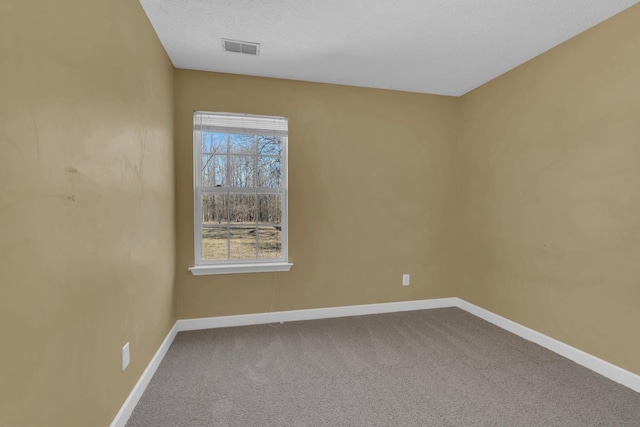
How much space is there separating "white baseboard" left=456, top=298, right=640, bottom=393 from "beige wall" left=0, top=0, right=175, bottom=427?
323 cm

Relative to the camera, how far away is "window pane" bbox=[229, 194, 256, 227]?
3.05 meters

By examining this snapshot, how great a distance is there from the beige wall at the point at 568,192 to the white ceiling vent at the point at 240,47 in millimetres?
2479

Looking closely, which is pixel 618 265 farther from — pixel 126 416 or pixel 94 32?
pixel 94 32

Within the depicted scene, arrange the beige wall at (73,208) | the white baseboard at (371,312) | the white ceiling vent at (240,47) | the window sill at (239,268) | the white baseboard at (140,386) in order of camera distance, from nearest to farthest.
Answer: the beige wall at (73,208), the white baseboard at (140,386), the white baseboard at (371,312), the white ceiling vent at (240,47), the window sill at (239,268)

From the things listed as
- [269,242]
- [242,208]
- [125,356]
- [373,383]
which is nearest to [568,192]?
[373,383]

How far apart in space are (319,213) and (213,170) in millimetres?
1191

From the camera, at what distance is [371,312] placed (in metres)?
3.37

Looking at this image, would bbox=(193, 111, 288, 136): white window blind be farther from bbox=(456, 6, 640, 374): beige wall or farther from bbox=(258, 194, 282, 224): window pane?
bbox=(456, 6, 640, 374): beige wall

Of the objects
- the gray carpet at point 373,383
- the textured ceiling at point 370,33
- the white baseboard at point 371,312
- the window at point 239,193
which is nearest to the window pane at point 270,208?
the window at point 239,193

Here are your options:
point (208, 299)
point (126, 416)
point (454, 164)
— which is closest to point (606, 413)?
point (454, 164)

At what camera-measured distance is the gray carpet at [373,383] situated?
174 centimetres

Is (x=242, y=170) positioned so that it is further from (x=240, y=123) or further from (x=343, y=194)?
(x=343, y=194)

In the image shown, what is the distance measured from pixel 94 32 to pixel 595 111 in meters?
3.27

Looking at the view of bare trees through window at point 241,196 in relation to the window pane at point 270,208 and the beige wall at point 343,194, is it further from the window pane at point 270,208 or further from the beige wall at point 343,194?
the beige wall at point 343,194
